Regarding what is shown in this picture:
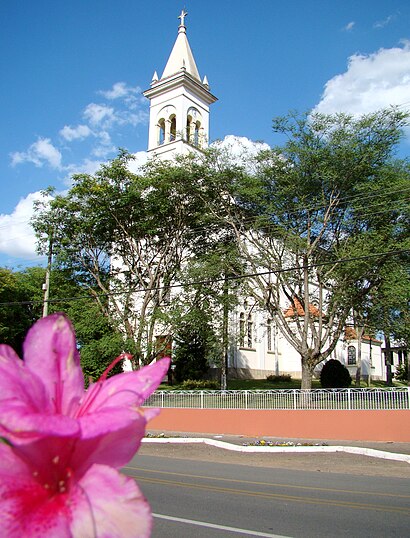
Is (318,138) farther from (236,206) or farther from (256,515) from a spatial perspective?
(256,515)

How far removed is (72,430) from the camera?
65 cm

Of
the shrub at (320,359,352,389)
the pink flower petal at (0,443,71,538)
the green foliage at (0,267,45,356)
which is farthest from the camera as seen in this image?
the green foliage at (0,267,45,356)

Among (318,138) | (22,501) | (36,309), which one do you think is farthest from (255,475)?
(36,309)

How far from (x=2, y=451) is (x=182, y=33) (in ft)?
178

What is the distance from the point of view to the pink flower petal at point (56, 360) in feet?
2.56

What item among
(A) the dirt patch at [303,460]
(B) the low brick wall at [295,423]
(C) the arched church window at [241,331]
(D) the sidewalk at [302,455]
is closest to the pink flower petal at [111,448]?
(D) the sidewalk at [302,455]

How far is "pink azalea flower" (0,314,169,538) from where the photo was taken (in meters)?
0.64

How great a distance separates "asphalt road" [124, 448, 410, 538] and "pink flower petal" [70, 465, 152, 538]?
717cm

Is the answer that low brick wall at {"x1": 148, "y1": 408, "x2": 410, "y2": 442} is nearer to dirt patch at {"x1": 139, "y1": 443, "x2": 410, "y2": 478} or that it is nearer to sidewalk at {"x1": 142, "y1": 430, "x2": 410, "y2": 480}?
sidewalk at {"x1": 142, "y1": 430, "x2": 410, "y2": 480}

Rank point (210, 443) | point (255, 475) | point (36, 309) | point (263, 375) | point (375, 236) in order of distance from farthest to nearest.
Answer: point (263, 375) < point (36, 309) < point (375, 236) < point (210, 443) < point (255, 475)

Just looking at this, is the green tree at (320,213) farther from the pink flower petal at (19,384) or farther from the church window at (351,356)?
the church window at (351,356)

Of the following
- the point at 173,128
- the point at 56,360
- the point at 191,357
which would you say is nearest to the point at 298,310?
the point at 191,357

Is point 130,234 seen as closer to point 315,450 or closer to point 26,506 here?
point 315,450

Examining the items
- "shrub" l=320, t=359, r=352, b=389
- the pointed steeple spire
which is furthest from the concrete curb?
the pointed steeple spire
